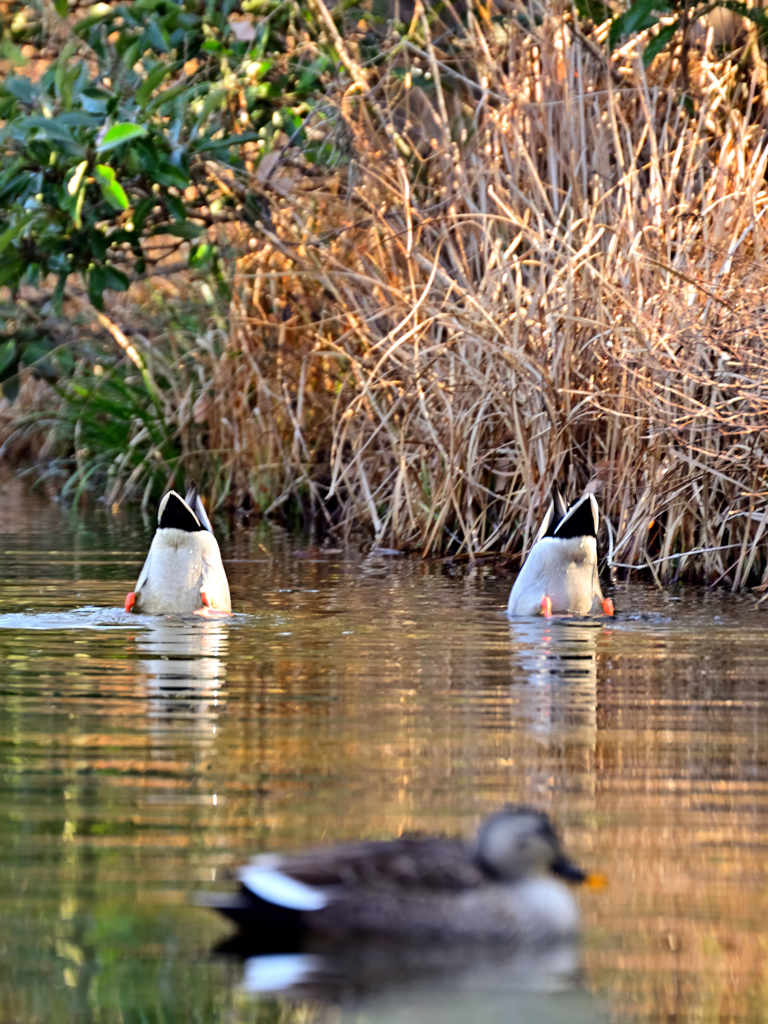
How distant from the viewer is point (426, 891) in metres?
2.83

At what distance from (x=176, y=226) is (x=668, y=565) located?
429 cm

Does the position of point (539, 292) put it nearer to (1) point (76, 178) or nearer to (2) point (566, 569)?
(2) point (566, 569)

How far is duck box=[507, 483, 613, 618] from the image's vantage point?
290 inches

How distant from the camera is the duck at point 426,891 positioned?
110 inches

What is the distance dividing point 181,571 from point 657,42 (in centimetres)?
426

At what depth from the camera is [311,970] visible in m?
2.79

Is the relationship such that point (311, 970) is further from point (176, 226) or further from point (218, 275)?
point (218, 275)

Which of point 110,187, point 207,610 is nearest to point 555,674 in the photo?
point 207,610

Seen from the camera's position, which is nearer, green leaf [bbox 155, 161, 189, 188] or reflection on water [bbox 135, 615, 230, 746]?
reflection on water [bbox 135, 615, 230, 746]

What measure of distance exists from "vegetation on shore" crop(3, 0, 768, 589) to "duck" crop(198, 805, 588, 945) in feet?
16.6

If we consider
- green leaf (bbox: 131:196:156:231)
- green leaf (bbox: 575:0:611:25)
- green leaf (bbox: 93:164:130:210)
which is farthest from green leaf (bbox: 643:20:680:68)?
green leaf (bbox: 131:196:156:231)

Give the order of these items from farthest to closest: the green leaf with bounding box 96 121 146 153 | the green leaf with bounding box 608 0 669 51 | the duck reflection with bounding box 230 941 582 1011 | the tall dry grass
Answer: the green leaf with bounding box 96 121 146 153 → the green leaf with bounding box 608 0 669 51 → the tall dry grass → the duck reflection with bounding box 230 941 582 1011

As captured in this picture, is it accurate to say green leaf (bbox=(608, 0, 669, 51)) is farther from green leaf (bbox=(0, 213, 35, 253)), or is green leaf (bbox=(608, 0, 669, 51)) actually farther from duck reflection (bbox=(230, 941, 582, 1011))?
duck reflection (bbox=(230, 941, 582, 1011))

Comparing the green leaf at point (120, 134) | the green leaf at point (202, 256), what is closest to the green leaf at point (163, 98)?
the green leaf at point (120, 134)
